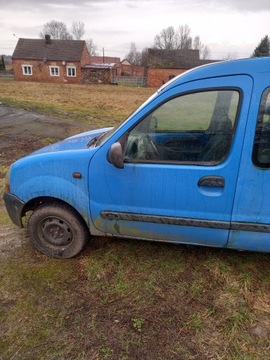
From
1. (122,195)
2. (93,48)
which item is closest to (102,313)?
(122,195)

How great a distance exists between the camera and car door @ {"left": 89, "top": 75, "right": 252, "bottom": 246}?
237 centimetres

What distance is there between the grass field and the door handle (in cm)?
105

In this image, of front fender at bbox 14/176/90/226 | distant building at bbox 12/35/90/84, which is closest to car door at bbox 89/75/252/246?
front fender at bbox 14/176/90/226

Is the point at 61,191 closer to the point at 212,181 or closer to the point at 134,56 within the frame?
the point at 212,181

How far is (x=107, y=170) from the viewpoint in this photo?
2615 mm

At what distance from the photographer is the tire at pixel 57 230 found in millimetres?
2986

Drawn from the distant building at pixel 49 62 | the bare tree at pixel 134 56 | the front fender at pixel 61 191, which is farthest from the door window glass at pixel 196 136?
the bare tree at pixel 134 56

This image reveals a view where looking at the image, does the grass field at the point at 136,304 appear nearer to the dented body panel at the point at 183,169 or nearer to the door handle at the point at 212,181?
the dented body panel at the point at 183,169

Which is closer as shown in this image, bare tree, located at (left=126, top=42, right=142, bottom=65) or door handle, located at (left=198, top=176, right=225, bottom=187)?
door handle, located at (left=198, top=176, right=225, bottom=187)

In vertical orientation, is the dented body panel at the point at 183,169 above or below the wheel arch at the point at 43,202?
above

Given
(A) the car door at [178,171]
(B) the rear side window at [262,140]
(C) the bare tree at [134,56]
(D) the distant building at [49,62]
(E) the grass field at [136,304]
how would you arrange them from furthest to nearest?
(C) the bare tree at [134,56] < (D) the distant building at [49,62] < (A) the car door at [178,171] < (B) the rear side window at [262,140] < (E) the grass field at [136,304]

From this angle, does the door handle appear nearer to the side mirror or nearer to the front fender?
the side mirror

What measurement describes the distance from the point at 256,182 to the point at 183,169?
2.06 ft

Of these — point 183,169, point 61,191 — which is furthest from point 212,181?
point 61,191
